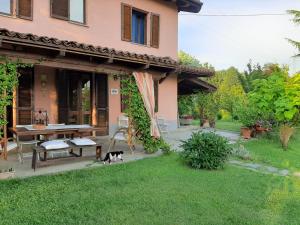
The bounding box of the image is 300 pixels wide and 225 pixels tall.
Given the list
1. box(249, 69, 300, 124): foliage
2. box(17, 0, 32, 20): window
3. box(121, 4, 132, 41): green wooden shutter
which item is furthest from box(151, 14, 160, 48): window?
box(17, 0, 32, 20): window

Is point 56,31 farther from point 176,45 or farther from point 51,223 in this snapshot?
point 51,223

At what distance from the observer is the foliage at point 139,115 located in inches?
318

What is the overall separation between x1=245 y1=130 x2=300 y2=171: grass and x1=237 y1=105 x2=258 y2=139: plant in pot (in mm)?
632

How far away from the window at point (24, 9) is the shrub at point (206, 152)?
6.53 meters

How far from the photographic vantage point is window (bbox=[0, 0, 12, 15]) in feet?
29.3

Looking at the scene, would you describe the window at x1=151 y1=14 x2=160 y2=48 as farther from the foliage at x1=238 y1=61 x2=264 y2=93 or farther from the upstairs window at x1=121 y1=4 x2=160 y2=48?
the foliage at x1=238 y1=61 x2=264 y2=93

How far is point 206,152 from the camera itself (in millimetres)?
6859

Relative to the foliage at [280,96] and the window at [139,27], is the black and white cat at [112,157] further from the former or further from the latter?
the window at [139,27]

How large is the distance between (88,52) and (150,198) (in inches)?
150

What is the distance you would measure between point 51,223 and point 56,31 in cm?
782

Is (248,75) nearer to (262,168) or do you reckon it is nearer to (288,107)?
(288,107)

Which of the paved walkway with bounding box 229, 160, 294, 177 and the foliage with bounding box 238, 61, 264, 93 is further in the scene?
the foliage with bounding box 238, 61, 264, 93

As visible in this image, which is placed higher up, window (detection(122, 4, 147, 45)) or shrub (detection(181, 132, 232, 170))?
window (detection(122, 4, 147, 45))

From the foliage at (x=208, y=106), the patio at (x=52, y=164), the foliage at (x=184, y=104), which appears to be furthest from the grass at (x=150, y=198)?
the foliage at (x=184, y=104)
